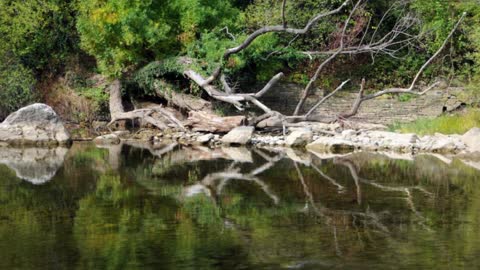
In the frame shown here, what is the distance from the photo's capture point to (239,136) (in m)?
20.7

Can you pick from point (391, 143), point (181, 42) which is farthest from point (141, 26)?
point (391, 143)

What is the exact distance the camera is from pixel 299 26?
2594 cm

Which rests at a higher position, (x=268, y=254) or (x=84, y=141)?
(x=84, y=141)

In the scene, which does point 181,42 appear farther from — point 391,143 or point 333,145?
point 391,143

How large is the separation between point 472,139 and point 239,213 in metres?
9.97

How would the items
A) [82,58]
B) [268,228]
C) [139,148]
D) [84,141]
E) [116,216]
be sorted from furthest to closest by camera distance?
[82,58], [84,141], [139,148], [116,216], [268,228]

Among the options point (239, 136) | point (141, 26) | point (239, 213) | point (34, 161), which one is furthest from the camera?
point (141, 26)

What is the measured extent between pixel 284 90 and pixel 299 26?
7.26 feet

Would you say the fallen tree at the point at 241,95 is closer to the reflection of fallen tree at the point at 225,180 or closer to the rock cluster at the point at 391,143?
the rock cluster at the point at 391,143

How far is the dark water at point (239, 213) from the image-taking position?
753cm

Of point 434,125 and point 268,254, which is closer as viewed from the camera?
point 268,254

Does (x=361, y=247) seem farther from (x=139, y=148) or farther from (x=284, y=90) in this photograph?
(x=284, y=90)

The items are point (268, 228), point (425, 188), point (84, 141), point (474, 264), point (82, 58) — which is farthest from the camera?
point (82, 58)

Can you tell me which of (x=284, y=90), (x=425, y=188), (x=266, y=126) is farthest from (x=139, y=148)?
(x=425, y=188)
